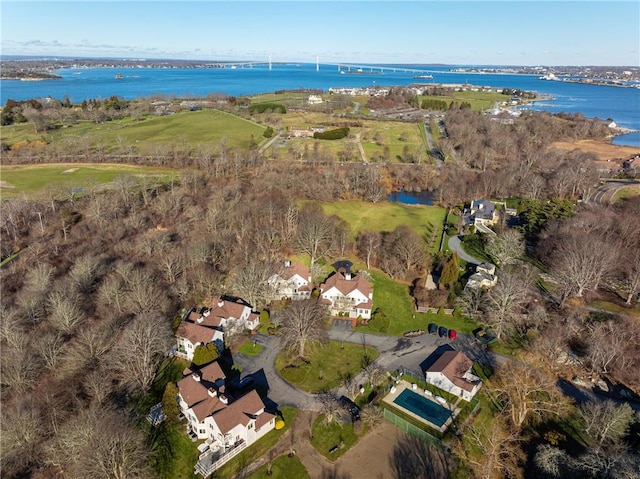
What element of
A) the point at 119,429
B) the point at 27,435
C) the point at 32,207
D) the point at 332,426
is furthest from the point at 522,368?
the point at 32,207

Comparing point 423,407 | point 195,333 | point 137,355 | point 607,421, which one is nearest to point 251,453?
point 137,355

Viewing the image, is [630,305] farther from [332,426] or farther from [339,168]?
[339,168]

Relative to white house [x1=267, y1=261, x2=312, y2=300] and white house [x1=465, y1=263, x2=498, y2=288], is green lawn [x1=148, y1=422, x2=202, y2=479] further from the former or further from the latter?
white house [x1=465, y1=263, x2=498, y2=288]

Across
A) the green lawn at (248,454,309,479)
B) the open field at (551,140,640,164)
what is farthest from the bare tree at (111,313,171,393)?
the open field at (551,140,640,164)

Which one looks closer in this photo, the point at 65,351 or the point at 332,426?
the point at 332,426

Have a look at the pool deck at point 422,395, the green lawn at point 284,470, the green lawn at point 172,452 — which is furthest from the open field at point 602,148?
the green lawn at point 172,452

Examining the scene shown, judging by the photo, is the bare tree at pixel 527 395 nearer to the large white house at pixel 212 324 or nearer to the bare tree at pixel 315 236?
the large white house at pixel 212 324

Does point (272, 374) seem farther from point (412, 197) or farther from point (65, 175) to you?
point (65, 175)

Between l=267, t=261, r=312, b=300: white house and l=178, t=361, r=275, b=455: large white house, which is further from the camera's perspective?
l=267, t=261, r=312, b=300: white house
